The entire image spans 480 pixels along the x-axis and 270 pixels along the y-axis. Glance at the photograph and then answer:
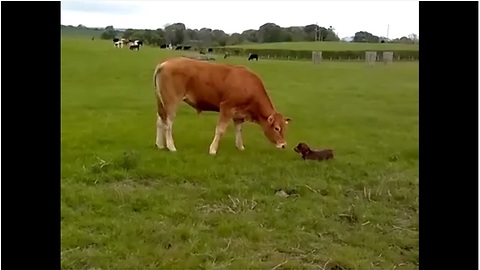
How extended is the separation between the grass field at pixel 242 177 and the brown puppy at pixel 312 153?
0.15 ft

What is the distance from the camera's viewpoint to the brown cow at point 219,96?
2.94m

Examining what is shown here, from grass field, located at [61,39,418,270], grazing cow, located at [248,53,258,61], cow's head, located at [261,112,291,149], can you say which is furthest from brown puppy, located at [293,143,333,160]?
grazing cow, located at [248,53,258,61]

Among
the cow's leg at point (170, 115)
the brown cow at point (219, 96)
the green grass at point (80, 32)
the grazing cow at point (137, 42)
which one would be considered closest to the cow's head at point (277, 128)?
the brown cow at point (219, 96)

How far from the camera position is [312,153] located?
2.69m

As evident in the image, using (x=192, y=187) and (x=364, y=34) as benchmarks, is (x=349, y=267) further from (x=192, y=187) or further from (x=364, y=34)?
(x=192, y=187)

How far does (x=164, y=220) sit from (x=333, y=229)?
0.52 m

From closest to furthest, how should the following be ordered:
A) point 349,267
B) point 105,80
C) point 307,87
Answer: point 349,267 → point 105,80 → point 307,87

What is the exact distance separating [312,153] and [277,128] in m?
0.30

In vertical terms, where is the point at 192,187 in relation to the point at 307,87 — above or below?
below

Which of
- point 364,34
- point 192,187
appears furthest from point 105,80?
point 364,34

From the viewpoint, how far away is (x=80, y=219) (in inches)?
69.1

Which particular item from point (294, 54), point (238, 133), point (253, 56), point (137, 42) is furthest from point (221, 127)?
point (137, 42)

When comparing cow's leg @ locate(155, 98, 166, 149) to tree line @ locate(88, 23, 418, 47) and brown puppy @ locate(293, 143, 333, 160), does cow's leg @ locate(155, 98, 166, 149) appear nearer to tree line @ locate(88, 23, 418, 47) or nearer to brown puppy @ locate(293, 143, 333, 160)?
brown puppy @ locate(293, 143, 333, 160)

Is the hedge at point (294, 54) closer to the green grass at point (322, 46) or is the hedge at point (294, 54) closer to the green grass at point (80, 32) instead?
the green grass at point (322, 46)
